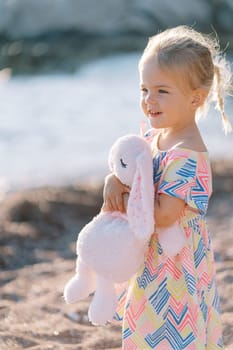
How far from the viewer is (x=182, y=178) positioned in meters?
2.22

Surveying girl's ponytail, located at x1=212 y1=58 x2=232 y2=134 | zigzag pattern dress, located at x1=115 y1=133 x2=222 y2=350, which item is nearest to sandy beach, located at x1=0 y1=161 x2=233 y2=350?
zigzag pattern dress, located at x1=115 y1=133 x2=222 y2=350

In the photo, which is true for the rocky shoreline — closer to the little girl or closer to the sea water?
the sea water

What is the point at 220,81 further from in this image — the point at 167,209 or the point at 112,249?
the point at 112,249

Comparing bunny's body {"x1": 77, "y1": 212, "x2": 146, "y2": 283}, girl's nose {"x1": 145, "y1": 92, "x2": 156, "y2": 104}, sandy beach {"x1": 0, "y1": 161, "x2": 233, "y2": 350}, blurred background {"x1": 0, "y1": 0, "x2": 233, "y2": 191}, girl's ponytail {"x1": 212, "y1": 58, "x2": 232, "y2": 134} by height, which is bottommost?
sandy beach {"x1": 0, "y1": 161, "x2": 233, "y2": 350}

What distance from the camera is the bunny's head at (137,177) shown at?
2.22 m

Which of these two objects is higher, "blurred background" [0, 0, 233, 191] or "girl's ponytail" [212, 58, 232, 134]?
"blurred background" [0, 0, 233, 191]

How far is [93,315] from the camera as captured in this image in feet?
7.67

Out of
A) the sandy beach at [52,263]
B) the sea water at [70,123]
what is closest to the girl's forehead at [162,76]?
the sandy beach at [52,263]

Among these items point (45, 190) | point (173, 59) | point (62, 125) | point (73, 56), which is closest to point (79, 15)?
point (73, 56)

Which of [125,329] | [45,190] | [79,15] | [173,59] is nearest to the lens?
[173,59]

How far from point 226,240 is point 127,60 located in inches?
416

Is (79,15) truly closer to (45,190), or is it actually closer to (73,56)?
(73,56)

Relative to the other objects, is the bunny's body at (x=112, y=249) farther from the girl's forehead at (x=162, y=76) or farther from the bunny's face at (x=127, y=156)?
the girl's forehead at (x=162, y=76)

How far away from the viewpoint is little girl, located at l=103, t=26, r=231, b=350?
2.24 m
